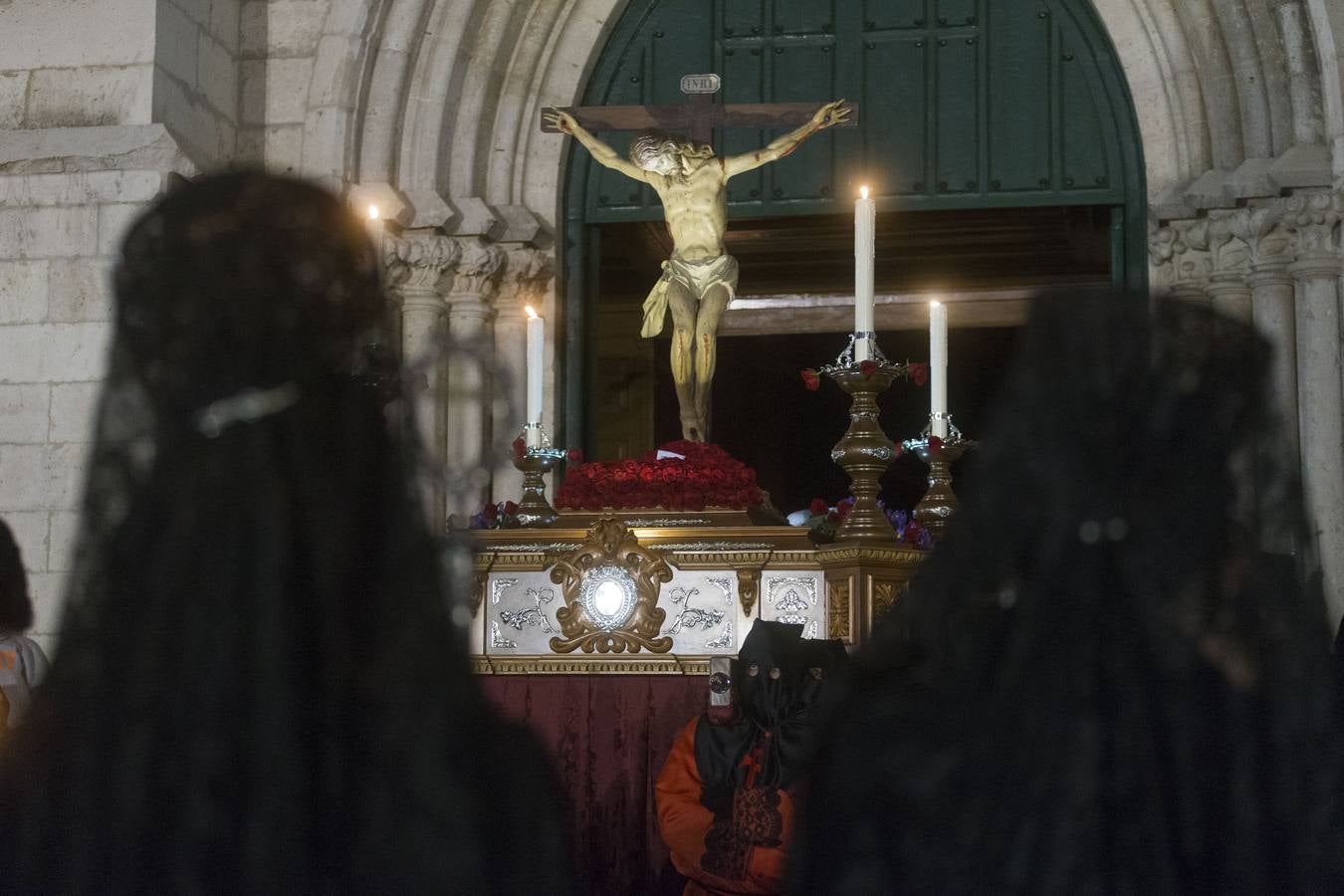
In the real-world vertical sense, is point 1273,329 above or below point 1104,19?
below

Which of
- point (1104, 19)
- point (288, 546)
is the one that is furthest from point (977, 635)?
point (1104, 19)

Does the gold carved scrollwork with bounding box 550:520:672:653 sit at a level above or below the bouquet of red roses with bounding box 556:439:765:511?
below

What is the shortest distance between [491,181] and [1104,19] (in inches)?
126

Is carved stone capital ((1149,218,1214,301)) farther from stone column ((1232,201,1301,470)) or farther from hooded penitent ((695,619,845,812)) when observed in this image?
hooded penitent ((695,619,845,812))

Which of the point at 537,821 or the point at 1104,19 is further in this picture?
the point at 1104,19

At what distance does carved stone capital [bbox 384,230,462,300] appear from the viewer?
8.59 meters

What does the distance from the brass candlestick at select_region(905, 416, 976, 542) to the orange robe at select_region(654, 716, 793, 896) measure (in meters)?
1.58

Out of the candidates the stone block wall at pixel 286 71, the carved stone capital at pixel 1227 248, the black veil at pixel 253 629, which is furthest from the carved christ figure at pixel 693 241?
the black veil at pixel 253 629

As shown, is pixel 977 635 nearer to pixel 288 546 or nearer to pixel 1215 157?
pixel 288 546

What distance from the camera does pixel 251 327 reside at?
1.73 meters

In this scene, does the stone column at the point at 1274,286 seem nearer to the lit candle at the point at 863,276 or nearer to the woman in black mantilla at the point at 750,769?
the lit candle at the point at 863,276

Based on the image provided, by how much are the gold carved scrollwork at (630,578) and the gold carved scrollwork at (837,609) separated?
51cm

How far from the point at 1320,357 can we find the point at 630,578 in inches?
148

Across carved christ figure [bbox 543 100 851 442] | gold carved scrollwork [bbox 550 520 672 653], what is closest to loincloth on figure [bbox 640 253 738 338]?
carved christ figure [bbox 543 100 851 442]
